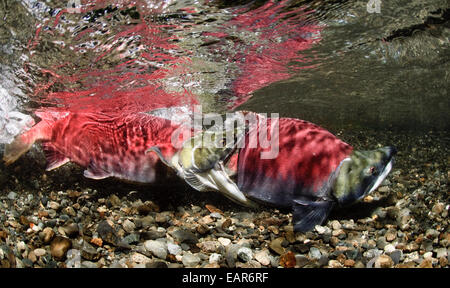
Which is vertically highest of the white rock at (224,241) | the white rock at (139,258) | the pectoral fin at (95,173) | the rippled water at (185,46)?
the rippled water at (185,46)

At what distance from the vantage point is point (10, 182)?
4.39 meters

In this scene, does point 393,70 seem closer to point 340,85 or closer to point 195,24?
point 340,85

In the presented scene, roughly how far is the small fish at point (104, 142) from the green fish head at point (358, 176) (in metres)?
2.03

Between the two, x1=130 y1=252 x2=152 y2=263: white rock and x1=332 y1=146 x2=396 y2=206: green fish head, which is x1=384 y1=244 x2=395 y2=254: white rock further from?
x1=130 y1=252 x2=152 y2=263: white rock

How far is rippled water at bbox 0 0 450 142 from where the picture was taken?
348 cm

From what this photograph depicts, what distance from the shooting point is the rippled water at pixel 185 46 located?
3.48 meters

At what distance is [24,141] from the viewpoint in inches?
172

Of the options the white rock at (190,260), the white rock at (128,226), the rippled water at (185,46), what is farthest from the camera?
the rippled water at (185,46)

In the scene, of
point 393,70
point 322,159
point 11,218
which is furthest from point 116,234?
point 393,70

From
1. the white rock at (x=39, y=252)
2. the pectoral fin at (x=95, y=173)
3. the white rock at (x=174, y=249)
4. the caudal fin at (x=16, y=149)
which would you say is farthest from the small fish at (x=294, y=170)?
the caudal fin at (x=16, y=149)

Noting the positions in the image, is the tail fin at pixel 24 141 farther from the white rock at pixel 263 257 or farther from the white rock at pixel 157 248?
the white rock at pixel 263 257

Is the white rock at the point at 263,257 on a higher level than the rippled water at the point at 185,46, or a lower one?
lower

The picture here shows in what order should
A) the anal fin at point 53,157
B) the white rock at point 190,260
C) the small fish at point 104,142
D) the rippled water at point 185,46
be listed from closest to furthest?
1. the white rock at point 190,260
2. the rippled water at point 185,46
3. the small fish at point 104,142
4. the anal fin at point 53,157

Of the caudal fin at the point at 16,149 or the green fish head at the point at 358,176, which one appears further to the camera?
the caudal fin at the point at 16,149
